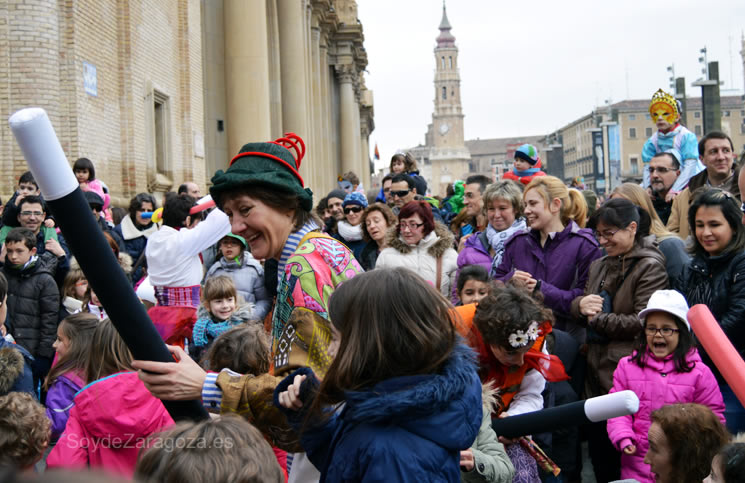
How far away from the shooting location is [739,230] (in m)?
5.41

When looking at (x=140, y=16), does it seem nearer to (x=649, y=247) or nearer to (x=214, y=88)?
(x=214, y=88)

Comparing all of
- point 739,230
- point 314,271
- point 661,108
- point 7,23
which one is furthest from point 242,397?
point 7,23

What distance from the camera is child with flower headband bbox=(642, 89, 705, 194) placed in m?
10.1

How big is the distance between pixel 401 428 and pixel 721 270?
3.62 metres

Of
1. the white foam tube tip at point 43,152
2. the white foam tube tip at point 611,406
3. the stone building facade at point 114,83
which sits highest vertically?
the stone building facade at point 114,83

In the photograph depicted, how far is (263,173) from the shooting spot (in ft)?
10.9

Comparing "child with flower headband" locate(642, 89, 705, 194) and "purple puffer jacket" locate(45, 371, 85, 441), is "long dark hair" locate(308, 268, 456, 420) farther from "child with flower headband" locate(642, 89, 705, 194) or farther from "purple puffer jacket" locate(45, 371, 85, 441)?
"child with flower headband" locate(642, 89, 705, 194)

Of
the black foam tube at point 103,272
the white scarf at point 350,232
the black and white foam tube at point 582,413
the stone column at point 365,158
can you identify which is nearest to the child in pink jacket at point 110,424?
the black and white foam tube at point 582,413

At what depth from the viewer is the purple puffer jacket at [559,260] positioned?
6.41 meters

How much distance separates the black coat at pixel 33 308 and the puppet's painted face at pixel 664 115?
7.88m

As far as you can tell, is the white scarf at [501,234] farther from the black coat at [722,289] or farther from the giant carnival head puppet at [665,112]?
the giant carnival head puppet at [665,112]

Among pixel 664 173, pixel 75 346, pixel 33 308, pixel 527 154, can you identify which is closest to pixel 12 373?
pixel 75 346

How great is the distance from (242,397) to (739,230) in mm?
3901

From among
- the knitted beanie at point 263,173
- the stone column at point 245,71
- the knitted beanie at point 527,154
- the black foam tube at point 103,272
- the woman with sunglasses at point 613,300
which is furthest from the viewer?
the stone column at point 245,71
